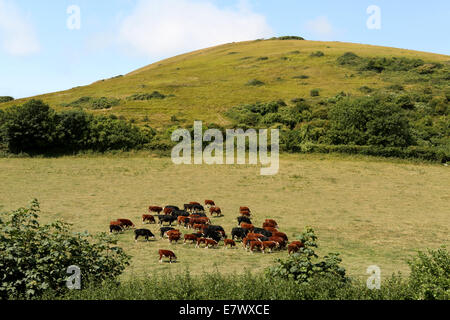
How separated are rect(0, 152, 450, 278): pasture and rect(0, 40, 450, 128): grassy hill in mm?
24012

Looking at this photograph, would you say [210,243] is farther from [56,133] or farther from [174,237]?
[56,133]

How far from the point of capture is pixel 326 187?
33.4 meters

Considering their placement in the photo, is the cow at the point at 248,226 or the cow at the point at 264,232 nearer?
the cow at the point at 264,232

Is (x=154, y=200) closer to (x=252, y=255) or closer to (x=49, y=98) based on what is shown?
(x=252, y=255)

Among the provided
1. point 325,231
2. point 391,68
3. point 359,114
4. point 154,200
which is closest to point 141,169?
point 154,200

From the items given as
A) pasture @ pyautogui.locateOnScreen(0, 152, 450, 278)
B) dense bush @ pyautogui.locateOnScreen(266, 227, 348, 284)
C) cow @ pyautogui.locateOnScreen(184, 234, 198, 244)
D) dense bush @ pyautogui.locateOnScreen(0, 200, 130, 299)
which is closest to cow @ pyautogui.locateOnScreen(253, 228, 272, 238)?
pasture @ pyautogui.locateOnScreen(0, 152, 450, 278)

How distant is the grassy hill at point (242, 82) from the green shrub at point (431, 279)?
53.1m

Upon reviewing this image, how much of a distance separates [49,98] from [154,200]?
74391 millimetres

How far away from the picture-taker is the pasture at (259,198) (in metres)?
17.2

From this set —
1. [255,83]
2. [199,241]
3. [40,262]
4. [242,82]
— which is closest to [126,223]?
[199,241]

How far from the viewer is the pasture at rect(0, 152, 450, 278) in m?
17.2

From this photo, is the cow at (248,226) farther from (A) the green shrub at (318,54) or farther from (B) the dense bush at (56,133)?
(A) the green shrub at (318,54)

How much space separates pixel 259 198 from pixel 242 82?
69.8 metres

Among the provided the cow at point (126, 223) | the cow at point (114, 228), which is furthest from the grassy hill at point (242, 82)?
the cow at point (114, 228)
